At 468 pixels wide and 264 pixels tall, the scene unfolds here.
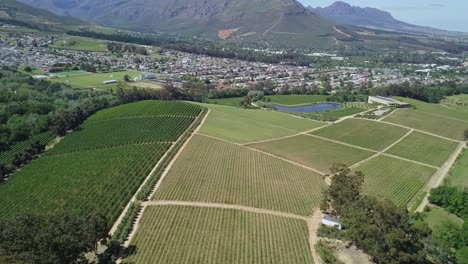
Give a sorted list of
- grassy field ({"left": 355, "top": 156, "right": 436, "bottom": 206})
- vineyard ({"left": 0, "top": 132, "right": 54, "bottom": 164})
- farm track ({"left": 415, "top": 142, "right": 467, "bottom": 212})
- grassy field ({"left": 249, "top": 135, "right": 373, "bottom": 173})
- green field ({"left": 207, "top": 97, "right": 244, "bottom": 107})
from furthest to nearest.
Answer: green field ({"left": 207, "top": 97, "right": 244, "bottom": 107}) → vineyard ({"left": 0, "top": 132, "right": 54, "bottom": 164}) → grassy field ({"left": 249, "top": 135, "right": 373, "bottom": 173}) → grassy field ({"left": 355, "top": 156, "right": 436, "bottom": 206}) → farm track ({"left": 415, "top": 142, "right": 467, "bottom": 212})

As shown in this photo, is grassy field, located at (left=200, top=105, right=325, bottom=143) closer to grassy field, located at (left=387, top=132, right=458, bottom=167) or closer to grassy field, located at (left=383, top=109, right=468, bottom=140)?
grassy field, located at (left=387, top=132, right=458, bottom=167)

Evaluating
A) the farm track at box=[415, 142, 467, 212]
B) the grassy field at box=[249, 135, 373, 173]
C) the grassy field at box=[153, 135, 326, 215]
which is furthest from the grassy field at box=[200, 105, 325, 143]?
the farm track at box=[415, 142, 467, 212]

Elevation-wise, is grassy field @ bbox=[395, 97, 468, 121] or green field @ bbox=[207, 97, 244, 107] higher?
grassy field @ bbox=[395, 97, 468, 121]

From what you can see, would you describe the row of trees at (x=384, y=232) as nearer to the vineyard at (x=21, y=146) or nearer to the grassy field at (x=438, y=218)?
the grassy field at (x=438, y=218)

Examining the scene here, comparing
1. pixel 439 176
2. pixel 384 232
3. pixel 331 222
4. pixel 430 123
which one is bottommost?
pixel 439 176

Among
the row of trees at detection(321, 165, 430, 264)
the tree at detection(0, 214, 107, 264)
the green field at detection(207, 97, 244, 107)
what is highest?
the tree at detection(0, 214, 107, 264)

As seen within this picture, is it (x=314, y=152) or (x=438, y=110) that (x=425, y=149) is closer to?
(x=314, y=152)

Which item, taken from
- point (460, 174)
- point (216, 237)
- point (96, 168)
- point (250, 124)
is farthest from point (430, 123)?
point (96, 168)
